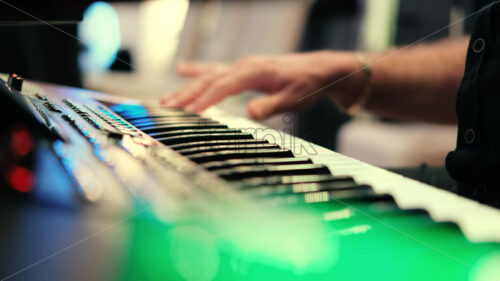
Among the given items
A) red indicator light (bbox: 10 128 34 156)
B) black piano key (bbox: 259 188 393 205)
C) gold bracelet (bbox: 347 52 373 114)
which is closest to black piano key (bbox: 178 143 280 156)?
black piano key (bbox: 259 188 393 205)

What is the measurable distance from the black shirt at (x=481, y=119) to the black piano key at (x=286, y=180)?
128 millimetres

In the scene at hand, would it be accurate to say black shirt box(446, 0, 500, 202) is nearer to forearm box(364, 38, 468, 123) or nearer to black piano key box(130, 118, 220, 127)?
forearm box(364, 38, 468, 123)

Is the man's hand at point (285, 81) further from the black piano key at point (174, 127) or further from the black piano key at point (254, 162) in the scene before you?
the black piano key at point (254, 162)

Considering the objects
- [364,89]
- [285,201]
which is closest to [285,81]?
[364,89]

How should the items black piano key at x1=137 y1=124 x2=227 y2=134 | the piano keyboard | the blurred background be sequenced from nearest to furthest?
the piano keyboard
black piano key at x1=137 y1=124 x2=227 y2=134
the blurred background

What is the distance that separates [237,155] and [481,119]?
211 mm

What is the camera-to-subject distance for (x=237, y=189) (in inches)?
8.7

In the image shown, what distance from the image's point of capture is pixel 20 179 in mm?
726

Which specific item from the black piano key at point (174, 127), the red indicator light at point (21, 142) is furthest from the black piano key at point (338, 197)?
the red indicator light at point (21, 142)

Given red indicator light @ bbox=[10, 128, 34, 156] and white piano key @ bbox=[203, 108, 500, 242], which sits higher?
red indicator light @ bbox=[10, 128, 34, 156]

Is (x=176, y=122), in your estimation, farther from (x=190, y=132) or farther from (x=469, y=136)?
(x=469, y=136)

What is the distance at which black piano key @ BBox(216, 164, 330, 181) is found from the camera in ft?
0.83

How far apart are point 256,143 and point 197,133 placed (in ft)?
0.23

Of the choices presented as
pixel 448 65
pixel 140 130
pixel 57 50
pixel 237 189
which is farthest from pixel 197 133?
pixel 57 50
